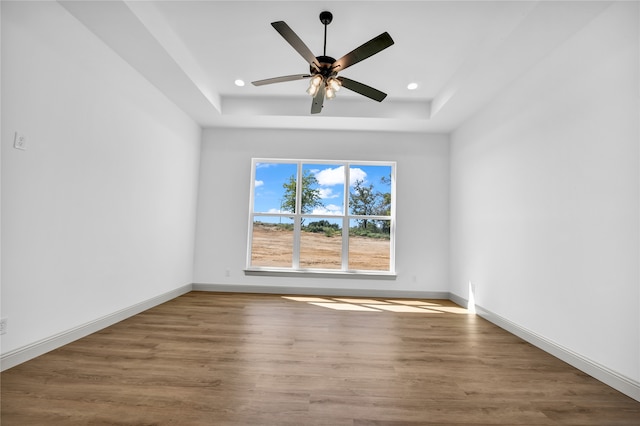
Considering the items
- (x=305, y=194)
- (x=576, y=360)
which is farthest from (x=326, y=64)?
(x=576, y=360)

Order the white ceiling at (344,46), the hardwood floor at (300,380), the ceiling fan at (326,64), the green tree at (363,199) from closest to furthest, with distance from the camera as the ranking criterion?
the hardwood floor at (300,380) < the ceiling fan at (326,64) < the white ceiling at (344,46) < the green tree at (363,199)

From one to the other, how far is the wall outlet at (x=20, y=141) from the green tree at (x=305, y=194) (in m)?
3.43

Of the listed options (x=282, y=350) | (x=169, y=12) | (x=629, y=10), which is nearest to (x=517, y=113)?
(x=629, y=10)

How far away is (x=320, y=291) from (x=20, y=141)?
392 cm

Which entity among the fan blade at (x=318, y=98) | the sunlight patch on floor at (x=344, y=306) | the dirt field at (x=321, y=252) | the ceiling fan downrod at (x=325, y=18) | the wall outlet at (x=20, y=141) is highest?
the ceiling fan downrod at (x=325, y=18)

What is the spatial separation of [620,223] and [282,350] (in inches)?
106

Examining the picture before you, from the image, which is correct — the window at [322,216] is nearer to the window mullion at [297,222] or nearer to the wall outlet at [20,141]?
the window mullion at [297,222]

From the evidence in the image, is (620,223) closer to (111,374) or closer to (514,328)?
(514,328)

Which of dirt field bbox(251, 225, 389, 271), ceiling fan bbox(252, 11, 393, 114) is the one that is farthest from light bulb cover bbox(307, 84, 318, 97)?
dirt field bbox(251, 225, 389, 271)

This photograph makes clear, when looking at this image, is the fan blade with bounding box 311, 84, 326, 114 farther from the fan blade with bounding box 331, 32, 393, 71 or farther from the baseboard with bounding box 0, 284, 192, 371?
the baseboard with bounding box 0, 284, 192, 371

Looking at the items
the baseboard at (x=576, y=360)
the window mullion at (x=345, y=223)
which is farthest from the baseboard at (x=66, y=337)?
the baseboard at (x=576, y=360)

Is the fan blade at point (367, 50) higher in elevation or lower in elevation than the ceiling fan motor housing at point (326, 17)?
lower

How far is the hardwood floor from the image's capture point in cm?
157

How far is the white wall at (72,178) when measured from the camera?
Answer: 2029 millimetres
